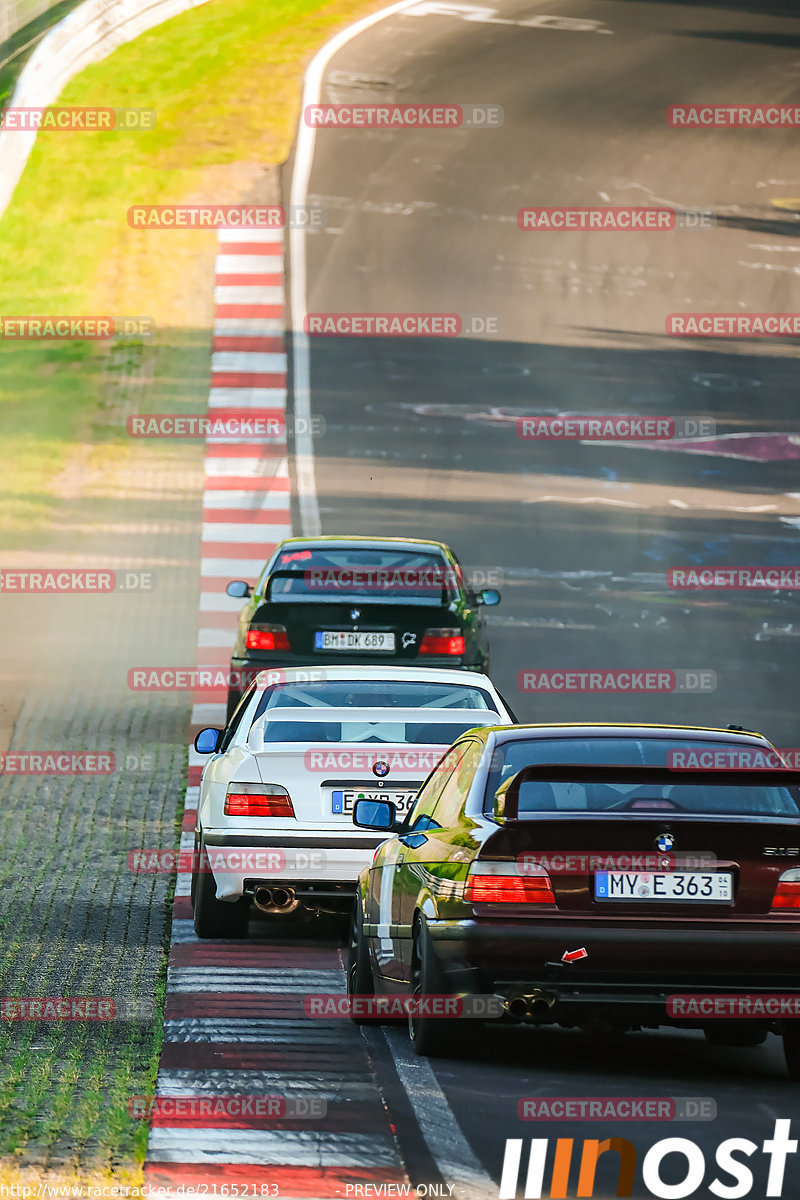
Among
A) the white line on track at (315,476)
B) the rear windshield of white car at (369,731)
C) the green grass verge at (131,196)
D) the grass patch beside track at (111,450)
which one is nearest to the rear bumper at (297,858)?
the rear windshield of white car at (369,731)

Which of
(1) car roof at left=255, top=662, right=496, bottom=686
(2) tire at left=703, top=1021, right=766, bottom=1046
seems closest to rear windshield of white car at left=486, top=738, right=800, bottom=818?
(2) tire at left=703, top=1021, right=766, bottom=1046

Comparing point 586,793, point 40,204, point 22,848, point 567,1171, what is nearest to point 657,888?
point 586,793

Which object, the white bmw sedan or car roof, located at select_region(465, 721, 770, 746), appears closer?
car roof, located at select_region(465, 721, 770, 746)

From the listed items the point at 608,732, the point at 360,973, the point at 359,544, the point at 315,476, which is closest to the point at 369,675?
the point at 360,973

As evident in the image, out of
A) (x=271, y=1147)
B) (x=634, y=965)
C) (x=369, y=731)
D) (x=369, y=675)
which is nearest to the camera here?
(x=271, y=1147)

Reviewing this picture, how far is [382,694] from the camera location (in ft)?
39.7

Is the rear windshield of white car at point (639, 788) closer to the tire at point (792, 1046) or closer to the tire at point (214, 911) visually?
the tire at point (792, 1046)

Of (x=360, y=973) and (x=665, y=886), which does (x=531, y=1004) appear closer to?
(x=665, y=886)

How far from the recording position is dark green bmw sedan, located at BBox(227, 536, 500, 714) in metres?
16.2

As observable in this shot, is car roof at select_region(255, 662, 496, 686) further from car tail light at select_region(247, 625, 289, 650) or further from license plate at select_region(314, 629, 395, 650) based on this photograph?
car tail light at select_region(247, 625, 289, 650)

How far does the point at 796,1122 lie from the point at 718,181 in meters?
34.2

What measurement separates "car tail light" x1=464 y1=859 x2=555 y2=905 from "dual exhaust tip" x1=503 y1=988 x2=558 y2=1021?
33 centimetres

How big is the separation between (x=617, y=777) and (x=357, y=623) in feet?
27.2

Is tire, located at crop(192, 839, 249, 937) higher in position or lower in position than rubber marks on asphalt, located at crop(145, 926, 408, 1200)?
lower
